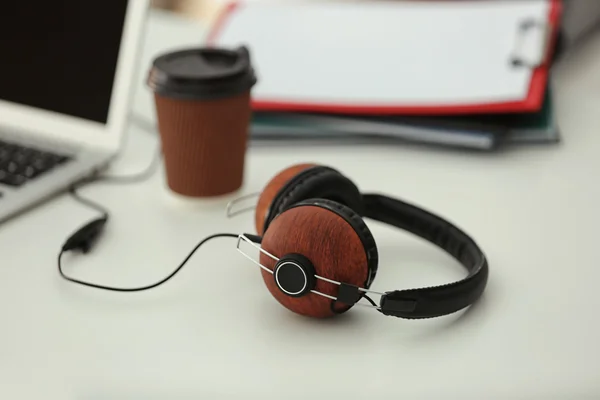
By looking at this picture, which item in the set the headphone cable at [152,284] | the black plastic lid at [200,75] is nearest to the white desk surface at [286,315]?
the headphone cable at [152,284]

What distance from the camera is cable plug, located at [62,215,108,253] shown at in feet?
1.83

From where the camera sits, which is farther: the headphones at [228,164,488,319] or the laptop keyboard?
the laptop keyboard

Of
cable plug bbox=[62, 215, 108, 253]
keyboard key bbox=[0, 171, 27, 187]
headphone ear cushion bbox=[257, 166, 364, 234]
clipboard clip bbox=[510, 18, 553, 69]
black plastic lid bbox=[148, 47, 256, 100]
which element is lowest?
keyboard key bbox=[0, 171, 27, 187]

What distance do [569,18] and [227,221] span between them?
0.63 m

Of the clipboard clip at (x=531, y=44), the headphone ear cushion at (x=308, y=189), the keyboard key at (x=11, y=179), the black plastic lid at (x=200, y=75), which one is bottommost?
the keyboard key at (x=11, y=179)

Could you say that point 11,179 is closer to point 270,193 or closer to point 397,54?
point 270,193

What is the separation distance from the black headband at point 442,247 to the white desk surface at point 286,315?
0.05ft

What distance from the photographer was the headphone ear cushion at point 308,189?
0.51 m

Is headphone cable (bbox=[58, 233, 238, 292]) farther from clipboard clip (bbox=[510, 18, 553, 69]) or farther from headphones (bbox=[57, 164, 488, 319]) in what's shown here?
clipboard clip (bbox=[510, 18, 553, 69])

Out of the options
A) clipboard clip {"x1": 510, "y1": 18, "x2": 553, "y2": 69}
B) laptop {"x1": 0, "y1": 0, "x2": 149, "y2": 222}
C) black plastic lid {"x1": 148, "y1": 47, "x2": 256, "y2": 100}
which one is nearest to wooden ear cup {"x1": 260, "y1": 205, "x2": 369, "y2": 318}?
black plastic lid {"x1": 148, "y1": 47, "x2": 256, "y2": 100}

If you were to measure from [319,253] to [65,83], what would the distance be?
1.27 ft

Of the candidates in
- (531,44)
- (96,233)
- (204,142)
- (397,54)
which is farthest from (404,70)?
(96,233)

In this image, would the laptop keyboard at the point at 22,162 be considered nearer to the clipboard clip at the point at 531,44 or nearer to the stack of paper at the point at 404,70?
the stack of paper at the point at 404,70

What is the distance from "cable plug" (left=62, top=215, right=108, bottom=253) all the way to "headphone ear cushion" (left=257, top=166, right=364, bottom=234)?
15 centimetres
